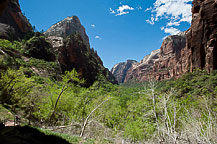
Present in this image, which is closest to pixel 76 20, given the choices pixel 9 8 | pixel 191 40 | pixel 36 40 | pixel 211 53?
pixel 9 8

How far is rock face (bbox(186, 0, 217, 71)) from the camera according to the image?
41.6m

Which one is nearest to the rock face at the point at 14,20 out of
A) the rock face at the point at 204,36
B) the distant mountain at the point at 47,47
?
the distant mountain at the point at 47,47

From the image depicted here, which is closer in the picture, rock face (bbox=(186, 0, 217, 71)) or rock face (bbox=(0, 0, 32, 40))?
rock face (bbox=(186, 0, 217, 71))

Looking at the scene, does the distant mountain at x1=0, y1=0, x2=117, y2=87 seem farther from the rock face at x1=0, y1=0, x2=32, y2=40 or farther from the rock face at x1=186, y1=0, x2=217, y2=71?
the rock face at x1=186, y1=0, x2=217, y2=71

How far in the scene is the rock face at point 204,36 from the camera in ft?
136

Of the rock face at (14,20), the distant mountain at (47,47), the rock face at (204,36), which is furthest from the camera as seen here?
the rock face at (14,20)

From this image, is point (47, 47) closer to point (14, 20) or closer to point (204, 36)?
point (14, 20)

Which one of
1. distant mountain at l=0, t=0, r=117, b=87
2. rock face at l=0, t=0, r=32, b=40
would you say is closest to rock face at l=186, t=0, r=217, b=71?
distant mountain at l=0, t=0, r=117, b=87

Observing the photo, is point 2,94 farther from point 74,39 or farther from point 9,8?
point 9,8

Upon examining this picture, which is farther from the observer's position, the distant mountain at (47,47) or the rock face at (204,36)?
the rock face at (204,36)

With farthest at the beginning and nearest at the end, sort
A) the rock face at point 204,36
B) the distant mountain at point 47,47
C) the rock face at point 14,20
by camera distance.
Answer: the rock face at point 14,20 → the rock face at point 204,36 → the distant mountain at point 47,47

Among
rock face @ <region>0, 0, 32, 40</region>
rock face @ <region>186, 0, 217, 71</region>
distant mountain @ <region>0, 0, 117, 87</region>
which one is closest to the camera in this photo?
distant mountain @ <region>0, 0, 117, 87</region>

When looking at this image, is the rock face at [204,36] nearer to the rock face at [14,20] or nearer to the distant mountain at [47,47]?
the distant mountain at [47,47]

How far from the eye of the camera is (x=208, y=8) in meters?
43.3
